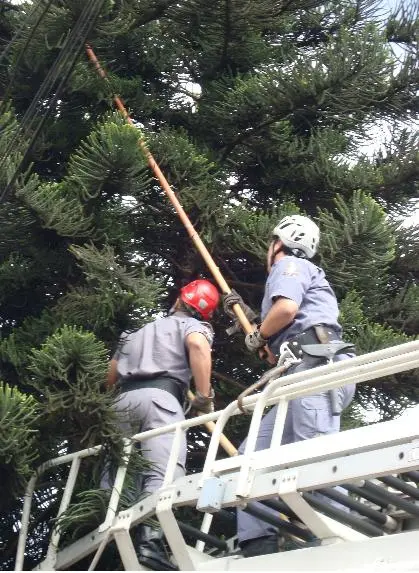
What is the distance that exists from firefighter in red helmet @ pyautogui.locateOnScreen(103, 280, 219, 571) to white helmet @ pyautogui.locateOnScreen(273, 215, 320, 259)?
22.9 inches

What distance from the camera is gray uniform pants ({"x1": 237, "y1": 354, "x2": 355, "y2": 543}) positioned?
5.48m

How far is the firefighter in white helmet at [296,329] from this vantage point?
218 inches

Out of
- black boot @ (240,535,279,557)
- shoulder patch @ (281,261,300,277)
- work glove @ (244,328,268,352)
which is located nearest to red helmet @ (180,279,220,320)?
work glove @ (244,328,268,352)

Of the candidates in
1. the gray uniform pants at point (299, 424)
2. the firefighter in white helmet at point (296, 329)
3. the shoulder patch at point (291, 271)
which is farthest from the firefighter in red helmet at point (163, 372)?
the shoulder patch at point (291, 271)

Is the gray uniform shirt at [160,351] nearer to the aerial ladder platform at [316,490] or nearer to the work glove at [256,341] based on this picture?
the work glove at [256,341]

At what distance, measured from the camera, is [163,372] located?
21.2 ft

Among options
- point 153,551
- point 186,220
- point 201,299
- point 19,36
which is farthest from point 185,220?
point 153,551

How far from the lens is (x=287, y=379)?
16.4 feet

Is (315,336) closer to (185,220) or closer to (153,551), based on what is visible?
(153,551)

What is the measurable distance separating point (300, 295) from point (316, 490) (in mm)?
1398

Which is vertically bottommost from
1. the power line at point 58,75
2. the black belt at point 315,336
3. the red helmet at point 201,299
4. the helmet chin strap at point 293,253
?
the black belt at point 315,336

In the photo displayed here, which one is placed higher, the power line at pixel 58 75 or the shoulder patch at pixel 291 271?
the power line at pixel 58 75

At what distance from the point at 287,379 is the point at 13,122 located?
3.00 m

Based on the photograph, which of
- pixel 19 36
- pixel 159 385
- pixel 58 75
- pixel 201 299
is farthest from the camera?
pixel 19 36
